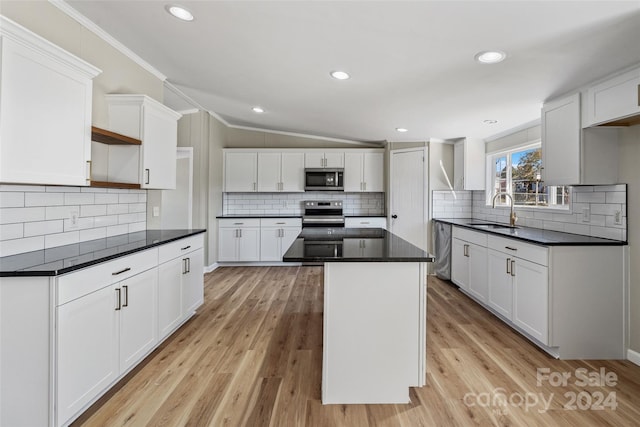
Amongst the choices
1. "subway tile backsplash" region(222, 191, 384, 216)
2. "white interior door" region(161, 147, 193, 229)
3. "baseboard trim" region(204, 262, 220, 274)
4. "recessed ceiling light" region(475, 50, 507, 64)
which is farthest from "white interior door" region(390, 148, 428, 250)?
"white interior door" region(161, 147, 193, 229)

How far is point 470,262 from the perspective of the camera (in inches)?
146

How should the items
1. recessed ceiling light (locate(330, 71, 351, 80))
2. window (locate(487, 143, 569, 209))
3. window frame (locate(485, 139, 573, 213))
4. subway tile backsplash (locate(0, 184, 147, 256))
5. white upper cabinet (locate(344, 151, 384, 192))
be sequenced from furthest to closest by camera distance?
1. white upper cabinet (locate(344, 151, 384, 192))
2. window (locate(487, 143, 569, 209))
3. window frame (locate(485, 139, 573, 213))
4. recessed ceiling light (locate(330, 71, 351, 80))
5. subway tile backsplash (locate(0, 184, 147, 256))

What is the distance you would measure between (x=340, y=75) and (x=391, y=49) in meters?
0.67

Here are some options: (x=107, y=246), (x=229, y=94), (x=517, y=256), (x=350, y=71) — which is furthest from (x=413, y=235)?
(x=107, y=246)

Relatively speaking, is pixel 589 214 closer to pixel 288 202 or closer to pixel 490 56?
pixel 490 56

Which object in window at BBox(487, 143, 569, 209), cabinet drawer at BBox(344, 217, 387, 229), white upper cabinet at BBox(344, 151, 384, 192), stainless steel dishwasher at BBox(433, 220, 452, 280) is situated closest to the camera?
window at BBox(487, 143, 569, 209)

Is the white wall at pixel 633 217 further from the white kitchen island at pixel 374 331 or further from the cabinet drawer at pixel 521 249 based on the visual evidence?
the white kitchen island at pixel 374 331

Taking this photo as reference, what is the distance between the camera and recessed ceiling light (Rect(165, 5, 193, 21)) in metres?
2.10

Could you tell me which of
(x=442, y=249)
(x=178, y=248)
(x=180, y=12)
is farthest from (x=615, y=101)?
(x=178, y=248)

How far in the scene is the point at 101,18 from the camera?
2381 millimetres

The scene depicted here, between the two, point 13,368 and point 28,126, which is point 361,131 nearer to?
point 28,126

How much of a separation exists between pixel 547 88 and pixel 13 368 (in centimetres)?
395

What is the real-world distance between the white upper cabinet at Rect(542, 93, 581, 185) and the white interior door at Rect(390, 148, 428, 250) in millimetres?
2112

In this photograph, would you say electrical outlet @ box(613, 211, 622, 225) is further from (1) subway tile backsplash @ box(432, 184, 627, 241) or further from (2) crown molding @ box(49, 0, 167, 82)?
(2) crown molding @ box(49, 0, 167, 82)
